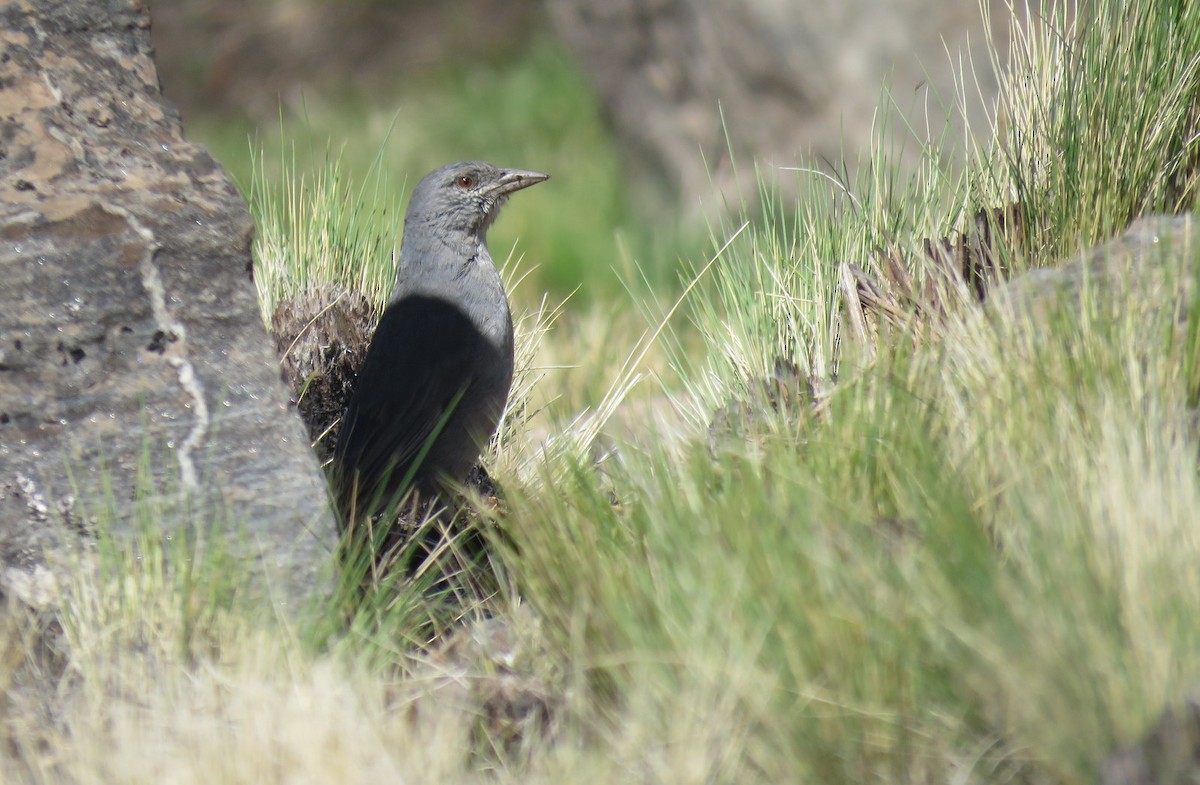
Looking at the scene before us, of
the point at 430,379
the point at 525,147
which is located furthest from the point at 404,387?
the point at 525,147

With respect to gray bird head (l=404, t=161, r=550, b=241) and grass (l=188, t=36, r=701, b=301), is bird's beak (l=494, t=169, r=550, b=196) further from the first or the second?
grass (l=188, t=36, r=701, b=301)

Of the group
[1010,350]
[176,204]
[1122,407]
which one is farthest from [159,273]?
[1122,407]

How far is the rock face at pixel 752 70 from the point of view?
22.6 ft

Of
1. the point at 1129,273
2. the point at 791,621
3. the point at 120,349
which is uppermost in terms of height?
the point at 1129,273

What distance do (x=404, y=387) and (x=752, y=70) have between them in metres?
4.86

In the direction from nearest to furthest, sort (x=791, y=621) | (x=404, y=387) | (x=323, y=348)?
(x=791, y=621), (x=404, y=387), (x=323, y=348)

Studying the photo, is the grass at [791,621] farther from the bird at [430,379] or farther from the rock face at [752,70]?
the rock face at [752,70]

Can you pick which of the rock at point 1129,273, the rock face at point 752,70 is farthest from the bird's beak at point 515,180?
the rock face at point 752,70

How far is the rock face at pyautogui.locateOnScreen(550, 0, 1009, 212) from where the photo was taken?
6887mm

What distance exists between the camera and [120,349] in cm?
262

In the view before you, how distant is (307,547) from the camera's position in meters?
2.55

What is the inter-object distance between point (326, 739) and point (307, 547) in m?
0.68

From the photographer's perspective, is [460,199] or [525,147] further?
[525,147]

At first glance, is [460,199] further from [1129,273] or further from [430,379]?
[1129,273]
